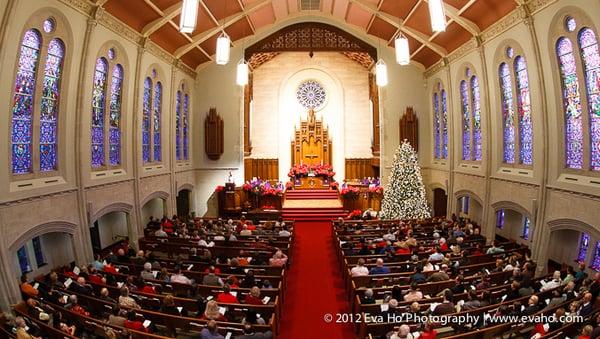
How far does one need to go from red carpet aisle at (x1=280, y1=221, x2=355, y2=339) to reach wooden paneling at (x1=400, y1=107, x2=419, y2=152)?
321 inches

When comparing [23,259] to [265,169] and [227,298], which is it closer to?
[227,298]

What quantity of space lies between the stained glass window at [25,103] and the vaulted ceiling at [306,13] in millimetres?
3397

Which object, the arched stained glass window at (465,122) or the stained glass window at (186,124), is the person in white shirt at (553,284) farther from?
the stained glass window at (186,124)

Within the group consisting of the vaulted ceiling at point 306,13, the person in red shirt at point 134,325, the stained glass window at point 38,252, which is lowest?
the person in red shirt at point 134,325

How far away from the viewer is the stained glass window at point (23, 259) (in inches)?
432

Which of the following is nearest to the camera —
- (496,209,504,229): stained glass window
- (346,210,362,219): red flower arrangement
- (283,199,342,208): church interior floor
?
(496,209,504,229): stained glass window

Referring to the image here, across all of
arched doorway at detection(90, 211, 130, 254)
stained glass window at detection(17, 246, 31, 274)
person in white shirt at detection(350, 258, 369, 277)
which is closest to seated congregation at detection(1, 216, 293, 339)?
stained glass window at detection(17, 246, 31, 274)

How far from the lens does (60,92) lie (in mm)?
11703

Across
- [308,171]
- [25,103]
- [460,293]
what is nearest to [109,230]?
[25,103]

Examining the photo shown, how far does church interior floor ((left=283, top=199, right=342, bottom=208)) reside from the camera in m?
21.4

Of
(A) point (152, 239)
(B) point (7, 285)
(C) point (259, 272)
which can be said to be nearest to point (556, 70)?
(C) point (259, 272)

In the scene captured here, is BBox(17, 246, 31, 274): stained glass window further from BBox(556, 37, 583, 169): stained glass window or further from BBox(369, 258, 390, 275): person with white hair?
BBox(556, 37, 583, 169): stained glass window

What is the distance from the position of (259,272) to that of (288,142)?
17483 millimetres

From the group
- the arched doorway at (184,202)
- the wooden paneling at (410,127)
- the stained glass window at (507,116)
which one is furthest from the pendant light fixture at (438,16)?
the arched doorway at (184,202)
